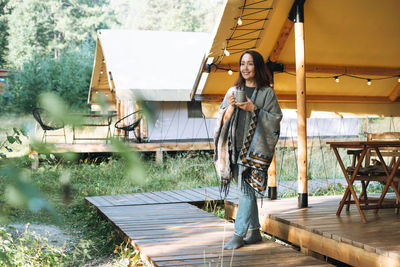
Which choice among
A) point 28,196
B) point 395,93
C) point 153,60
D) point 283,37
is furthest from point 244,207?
point 153,60

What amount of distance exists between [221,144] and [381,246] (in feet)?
4.10

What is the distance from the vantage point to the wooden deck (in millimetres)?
3093

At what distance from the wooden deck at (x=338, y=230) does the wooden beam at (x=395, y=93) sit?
2536mm

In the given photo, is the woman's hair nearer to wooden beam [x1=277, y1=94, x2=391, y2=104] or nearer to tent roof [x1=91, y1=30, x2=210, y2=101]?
wooden beam [x1=277, y1=94, x2=391, y2=104]

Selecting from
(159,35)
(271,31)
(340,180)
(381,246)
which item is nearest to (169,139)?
(159,35)

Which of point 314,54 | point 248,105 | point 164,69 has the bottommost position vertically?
point 248,105

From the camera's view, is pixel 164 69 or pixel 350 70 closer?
pixel 350 70

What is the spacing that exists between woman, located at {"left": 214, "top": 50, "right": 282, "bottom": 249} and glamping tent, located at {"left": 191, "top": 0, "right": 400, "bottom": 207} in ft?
4.37

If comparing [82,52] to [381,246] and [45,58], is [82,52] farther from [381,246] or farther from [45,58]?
[381,246]

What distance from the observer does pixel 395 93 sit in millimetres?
6957

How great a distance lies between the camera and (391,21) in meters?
5.92

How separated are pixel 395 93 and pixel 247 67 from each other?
13.8ft

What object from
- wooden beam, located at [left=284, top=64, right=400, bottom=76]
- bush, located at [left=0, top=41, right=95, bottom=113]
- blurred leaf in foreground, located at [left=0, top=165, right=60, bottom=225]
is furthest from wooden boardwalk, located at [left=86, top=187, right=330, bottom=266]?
blurred leaf in foreground, located at [left=0, top=165, right=60, bottom=225]

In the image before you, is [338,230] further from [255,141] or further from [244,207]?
[255,141]
